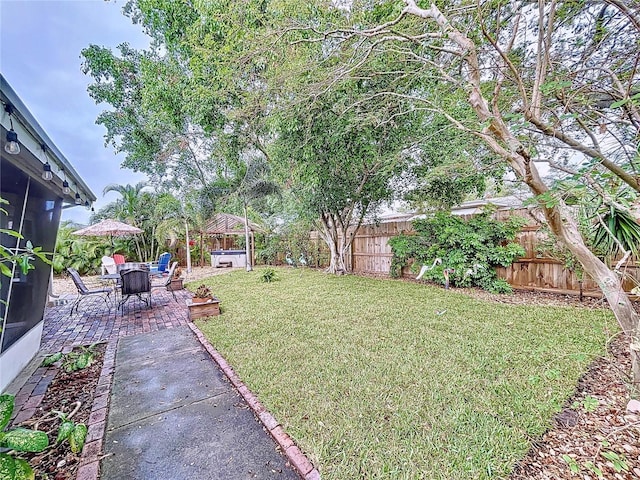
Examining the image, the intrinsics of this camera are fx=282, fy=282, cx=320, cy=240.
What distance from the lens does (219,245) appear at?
1744 cm

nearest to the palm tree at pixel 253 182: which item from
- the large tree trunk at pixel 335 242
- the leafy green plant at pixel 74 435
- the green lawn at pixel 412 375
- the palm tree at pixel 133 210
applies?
the large tree trunk at pixel 335 242

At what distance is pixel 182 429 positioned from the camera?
2408 mm

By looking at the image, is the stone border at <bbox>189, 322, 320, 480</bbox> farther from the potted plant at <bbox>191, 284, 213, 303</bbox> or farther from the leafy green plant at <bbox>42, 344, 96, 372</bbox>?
the potted plant at <bbox>191, 284, 213, 303</bbox>

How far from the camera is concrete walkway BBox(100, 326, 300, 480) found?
1.98m

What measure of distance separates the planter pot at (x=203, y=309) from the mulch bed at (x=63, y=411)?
1523mm

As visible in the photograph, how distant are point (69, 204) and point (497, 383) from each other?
23.0 feet

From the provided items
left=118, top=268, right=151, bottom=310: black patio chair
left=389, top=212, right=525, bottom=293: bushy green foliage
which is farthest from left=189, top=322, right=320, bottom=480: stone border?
left=389, top=212, right=525, bottom=293: bushy green foliage

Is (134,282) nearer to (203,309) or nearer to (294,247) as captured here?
(203,309)

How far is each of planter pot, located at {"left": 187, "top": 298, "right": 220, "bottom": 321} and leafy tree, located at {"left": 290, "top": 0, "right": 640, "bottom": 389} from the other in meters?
4.54

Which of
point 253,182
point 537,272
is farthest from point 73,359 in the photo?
point 253,182

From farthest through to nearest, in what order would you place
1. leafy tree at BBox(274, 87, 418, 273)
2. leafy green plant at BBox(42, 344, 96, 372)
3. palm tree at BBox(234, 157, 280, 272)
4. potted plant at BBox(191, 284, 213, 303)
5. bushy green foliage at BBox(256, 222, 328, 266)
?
bushy green foliage at BBox(256, 222, 328, 266)
palm tree at BBox(234, 157, 280, 272)
leafy tree at BBox(274, 87, 418, 273)
potted plant at BBox(191, 284, 213, 303)
leafy green plant at BBox(42, 344, 96, 372)

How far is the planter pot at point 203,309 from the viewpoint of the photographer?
214 inches

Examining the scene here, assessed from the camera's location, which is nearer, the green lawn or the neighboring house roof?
the neighboring house roof

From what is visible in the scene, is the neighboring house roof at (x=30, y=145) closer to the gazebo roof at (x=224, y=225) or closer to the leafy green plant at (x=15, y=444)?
the leafy green plant at (x=15, y=444)
